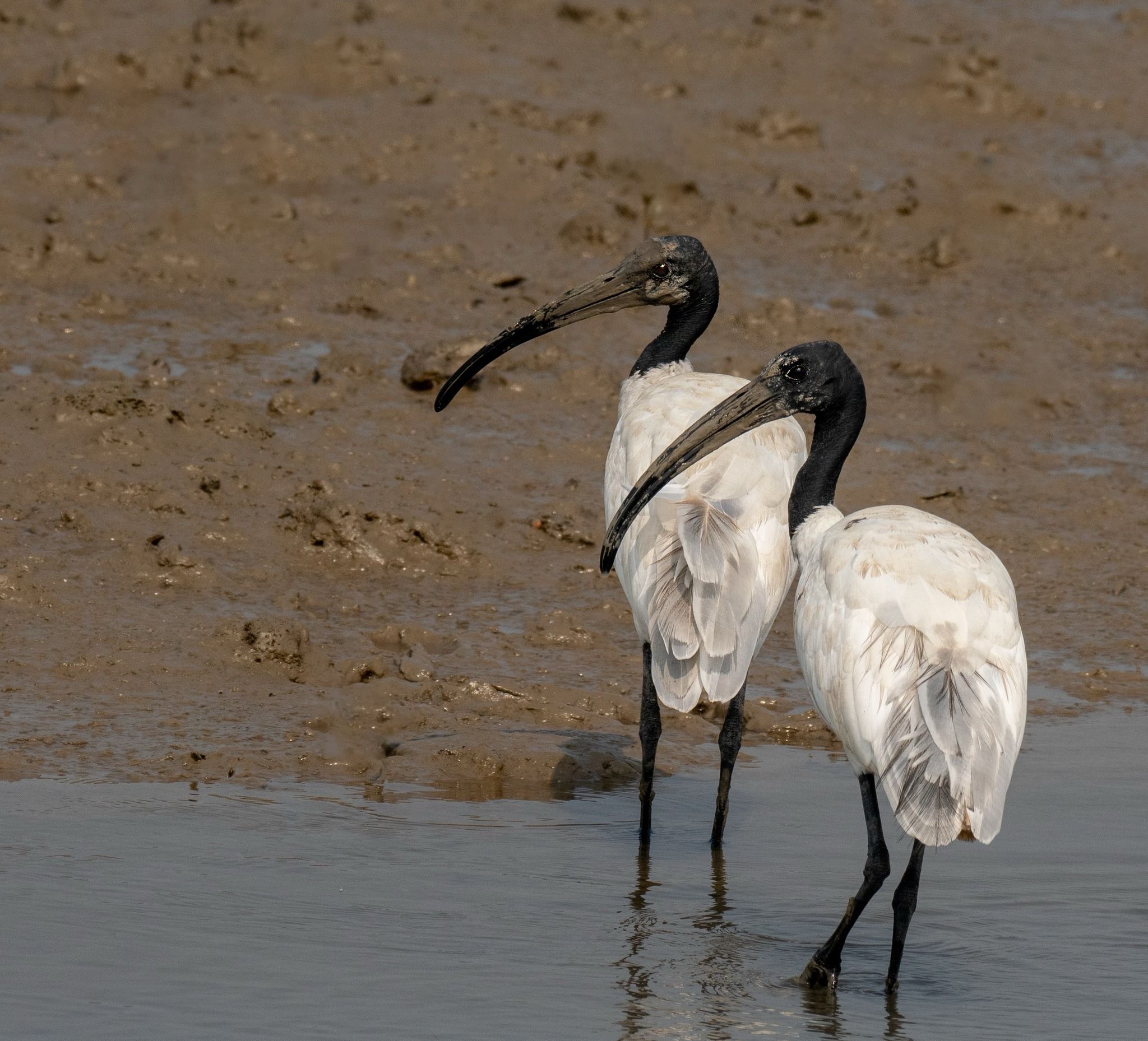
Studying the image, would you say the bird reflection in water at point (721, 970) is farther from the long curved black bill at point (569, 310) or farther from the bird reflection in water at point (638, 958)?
the long curved black bill at point (569, 310)

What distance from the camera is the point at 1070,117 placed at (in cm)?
1335

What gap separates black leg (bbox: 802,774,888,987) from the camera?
5.04m

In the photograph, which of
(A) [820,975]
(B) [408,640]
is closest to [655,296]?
(B) [408,640]

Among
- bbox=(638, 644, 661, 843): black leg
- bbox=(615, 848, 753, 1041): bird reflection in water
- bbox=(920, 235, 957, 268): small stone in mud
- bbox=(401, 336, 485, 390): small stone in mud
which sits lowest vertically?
bbox=(615, 848, 753, 1041): bird reflection in water

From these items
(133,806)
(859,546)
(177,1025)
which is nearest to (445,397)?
(133,806)

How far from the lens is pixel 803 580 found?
17.6ft

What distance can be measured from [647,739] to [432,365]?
3362 millimetres

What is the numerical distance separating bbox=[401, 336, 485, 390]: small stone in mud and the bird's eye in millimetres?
3668

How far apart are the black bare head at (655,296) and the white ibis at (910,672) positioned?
6.07 feet

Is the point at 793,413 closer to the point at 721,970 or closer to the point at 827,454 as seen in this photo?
the point at 827,454

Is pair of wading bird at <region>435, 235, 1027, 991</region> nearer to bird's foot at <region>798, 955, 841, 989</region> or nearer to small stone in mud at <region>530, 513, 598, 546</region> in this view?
bird's foot at <region>798, 955, 841, 989</region>

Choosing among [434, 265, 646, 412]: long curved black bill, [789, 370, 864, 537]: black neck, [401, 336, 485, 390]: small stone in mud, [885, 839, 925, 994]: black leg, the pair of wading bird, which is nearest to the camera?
the pair of wading bird

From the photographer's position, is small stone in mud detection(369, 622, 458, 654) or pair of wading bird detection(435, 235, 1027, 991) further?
small stone in mud detection(369, 622, 458, 654)

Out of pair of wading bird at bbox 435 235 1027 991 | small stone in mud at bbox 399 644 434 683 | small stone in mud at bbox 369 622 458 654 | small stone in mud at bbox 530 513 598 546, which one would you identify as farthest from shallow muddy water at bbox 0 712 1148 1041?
small stone in mud at bbox 530 513 598 546
